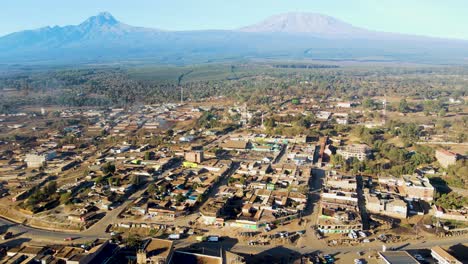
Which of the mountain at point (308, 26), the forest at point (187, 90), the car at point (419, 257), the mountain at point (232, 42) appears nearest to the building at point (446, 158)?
the car at point (419, 257)

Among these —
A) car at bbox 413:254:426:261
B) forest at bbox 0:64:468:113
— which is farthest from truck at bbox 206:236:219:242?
forest at bbox 0:64:468:113

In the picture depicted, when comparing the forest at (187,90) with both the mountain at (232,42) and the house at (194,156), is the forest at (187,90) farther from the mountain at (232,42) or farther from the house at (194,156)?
the mountain at (232,42)

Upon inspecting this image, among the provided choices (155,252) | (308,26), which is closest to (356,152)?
(155,252)

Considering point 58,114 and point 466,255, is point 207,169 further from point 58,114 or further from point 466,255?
point 58,114

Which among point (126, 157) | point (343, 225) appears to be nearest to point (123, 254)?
point (343, 225)

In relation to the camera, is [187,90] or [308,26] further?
[308,26]

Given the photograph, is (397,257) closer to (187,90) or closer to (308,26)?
(187,90)
